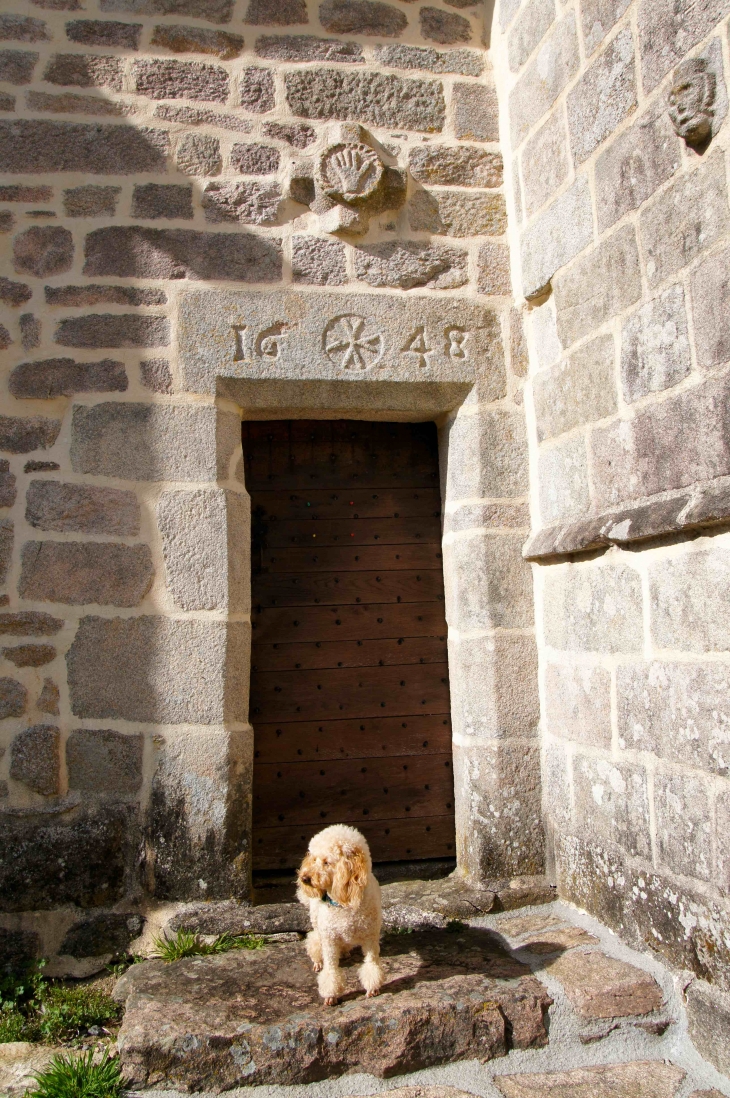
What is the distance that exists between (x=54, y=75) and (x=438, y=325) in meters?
1.73

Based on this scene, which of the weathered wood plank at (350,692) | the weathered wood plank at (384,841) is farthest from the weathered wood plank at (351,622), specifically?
the weathered wood plank at (384,841)

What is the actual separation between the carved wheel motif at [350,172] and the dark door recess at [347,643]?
0.89 m

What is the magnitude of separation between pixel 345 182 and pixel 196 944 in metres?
→ 2.76

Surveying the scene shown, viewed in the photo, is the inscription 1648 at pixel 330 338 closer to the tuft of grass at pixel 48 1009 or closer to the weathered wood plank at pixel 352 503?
the weathered wood plank at pixel 352 503

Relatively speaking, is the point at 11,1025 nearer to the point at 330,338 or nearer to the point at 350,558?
the point at 350,558

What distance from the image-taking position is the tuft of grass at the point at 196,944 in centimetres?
266

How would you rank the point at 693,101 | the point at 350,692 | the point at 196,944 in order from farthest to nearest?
the point at 350,692 < the point at 196,944 < the point at 693,101

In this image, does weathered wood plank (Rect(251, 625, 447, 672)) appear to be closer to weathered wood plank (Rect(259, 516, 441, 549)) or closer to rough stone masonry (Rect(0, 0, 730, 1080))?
rough stone masonry (Rect(0, 0, 730, 1080))

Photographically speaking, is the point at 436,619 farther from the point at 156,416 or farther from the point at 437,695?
the point at 156,416

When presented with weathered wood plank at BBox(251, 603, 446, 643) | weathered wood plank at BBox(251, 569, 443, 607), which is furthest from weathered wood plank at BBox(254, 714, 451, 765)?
weathered wood plank at BBox(251, 569, 443, 607)

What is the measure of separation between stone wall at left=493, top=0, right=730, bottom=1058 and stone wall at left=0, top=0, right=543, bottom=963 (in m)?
0.21

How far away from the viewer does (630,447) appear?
2549 millimetres

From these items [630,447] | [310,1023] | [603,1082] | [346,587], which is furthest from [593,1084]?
[346,587]

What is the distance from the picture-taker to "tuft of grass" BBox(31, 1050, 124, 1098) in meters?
2.01
